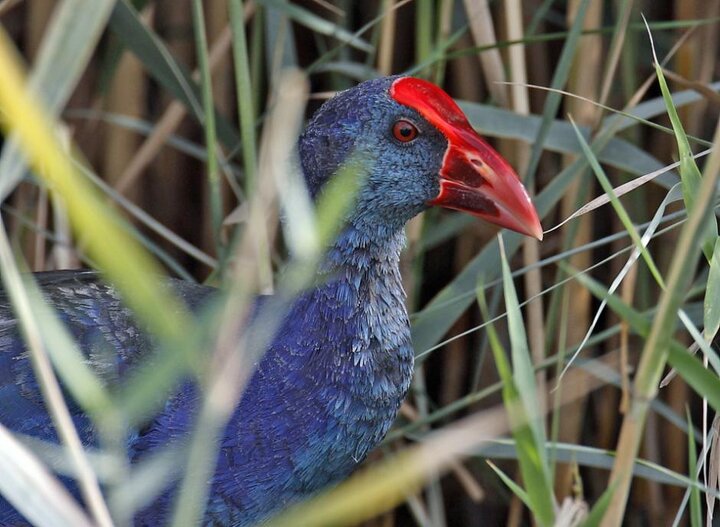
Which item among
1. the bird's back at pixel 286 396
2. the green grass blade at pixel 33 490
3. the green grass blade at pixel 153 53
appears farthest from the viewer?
the green grass blade at pixel 153 53

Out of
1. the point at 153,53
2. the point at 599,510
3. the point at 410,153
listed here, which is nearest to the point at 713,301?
the point at 599,510

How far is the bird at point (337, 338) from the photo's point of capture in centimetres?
147

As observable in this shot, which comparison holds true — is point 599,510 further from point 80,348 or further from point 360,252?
point 80,348

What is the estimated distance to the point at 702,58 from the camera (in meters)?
2.04

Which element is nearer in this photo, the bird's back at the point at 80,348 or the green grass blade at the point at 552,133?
the bird's back at the point at 80,348

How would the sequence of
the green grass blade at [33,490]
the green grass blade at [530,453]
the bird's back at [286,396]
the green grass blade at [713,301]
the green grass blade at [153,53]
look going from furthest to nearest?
the green grass blade at [153,53]
the bird's back at [286,396]
the green grass blade at [713,301]
the green grass blade at [530,453]
the green grass blade at [33,490]

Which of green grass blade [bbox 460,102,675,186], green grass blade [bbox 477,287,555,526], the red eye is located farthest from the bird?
green grass blade [bbox 477,287,555,526]

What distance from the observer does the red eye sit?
152 cm

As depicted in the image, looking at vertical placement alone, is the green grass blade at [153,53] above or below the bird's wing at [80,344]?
above

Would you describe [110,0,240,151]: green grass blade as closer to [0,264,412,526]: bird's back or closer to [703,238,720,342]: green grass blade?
[0,264,412,526]: bird's back

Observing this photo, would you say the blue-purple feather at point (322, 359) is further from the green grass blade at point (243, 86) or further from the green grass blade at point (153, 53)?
the green grass blade at point (153, 53)

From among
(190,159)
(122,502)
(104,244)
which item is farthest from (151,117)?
(104,244)

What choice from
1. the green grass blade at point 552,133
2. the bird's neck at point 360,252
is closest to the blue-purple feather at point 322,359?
the bird's neck at point 360,252

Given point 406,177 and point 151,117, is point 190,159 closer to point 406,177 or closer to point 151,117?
point 151,117
